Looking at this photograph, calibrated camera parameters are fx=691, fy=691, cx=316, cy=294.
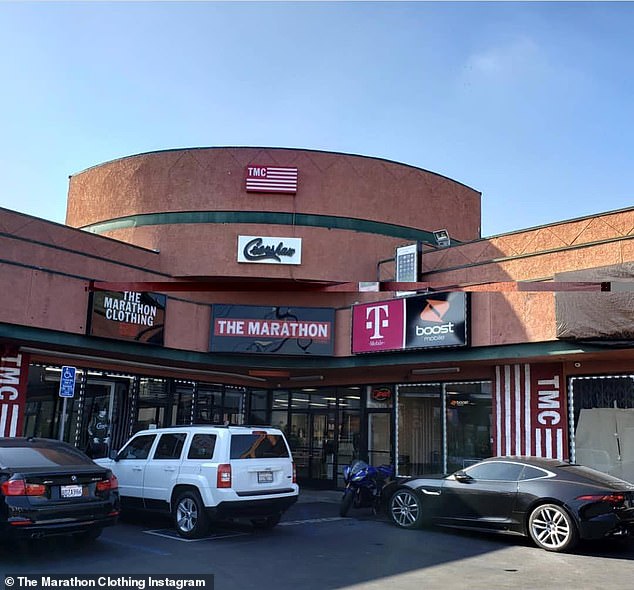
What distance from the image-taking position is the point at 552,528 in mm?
10641

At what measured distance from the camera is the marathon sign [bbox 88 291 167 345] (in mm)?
16172

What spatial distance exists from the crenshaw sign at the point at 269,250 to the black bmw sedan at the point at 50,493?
33.2 ft

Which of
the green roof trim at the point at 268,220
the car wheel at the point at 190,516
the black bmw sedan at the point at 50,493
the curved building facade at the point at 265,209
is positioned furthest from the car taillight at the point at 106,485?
the green roof trim at the point at 268,220

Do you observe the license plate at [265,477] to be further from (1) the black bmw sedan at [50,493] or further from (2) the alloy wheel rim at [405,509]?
(2) the alloy wheel rim at [405,509]

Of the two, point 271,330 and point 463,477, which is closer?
point 463,477

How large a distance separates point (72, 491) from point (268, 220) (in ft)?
38.9

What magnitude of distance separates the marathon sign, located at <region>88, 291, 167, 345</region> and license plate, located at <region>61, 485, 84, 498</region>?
729 centimetres

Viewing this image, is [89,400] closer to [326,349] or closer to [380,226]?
[326,349]

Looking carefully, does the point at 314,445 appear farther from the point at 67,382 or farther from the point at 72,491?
the point at 72,491

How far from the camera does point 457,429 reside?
709 inches

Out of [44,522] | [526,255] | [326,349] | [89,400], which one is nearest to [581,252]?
[526,255]

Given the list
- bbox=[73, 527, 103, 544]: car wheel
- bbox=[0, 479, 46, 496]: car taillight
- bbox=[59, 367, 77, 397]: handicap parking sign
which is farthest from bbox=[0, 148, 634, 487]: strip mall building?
bbox=[0, 479, 46, 496]: car taillight

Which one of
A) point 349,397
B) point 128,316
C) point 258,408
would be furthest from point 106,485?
point 258,408

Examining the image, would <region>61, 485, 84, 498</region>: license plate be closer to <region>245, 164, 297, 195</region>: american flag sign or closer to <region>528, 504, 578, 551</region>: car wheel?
<region>528, 504, 578, 551</region>: car wheel
